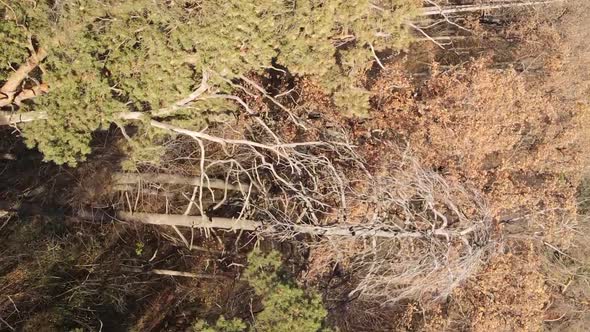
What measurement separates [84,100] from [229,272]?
254 inches

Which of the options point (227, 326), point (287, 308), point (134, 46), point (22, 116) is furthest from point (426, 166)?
point (22, 116)

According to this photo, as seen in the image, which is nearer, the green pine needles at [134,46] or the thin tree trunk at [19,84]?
the green pine needles at [134,46]

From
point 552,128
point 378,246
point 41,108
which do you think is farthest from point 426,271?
point 41,108

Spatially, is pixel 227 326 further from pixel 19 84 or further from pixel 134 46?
pixel 19 84

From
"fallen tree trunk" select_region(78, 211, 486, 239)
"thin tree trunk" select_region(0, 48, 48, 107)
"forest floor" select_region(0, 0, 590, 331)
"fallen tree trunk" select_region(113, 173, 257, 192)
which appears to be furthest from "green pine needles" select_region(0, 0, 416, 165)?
"fallen tree trunk" select_region(78, 211, 486, 239)

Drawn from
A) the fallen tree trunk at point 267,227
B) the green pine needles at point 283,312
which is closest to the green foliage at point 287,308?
the green pine needles at point 283,312

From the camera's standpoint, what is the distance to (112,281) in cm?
Answer: 1177

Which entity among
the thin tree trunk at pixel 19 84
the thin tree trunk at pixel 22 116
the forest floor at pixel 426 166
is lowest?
the forest floor at pixel 426 166

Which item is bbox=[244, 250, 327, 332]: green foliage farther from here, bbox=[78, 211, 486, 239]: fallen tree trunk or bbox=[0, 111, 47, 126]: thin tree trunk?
bbox=[0, 111, 47, 126]: thin tree trunk

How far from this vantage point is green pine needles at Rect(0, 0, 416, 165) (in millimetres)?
7500

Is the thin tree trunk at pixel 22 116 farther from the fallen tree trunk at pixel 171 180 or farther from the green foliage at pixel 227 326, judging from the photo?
the green foliage at pixel 227 326

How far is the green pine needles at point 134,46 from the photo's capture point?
7500 millimetres

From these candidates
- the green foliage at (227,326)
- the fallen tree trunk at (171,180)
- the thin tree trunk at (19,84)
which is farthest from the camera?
the fallen tree trunk at (171,180)

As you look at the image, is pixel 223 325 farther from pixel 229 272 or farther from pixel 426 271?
pixel 426 271
